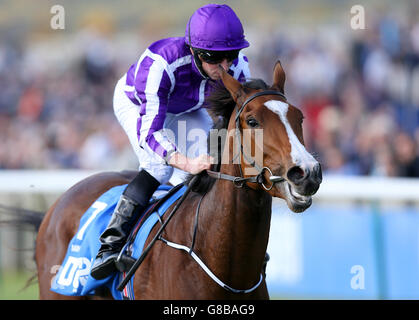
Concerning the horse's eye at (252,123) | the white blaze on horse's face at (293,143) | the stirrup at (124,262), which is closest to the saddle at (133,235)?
the stirrup at (124,262)

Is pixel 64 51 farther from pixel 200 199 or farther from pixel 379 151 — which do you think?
pixel 200 199

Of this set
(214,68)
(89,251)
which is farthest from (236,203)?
(89,251)

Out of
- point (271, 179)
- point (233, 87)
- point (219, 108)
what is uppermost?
point (233, 87)

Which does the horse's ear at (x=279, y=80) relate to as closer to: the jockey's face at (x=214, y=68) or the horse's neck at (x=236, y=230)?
the jockey's face at (x=214, y=68)

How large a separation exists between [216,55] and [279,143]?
735 millimetres

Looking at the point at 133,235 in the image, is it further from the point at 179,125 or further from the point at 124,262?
the point at 179,125

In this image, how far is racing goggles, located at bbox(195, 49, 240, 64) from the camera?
3.43 metres

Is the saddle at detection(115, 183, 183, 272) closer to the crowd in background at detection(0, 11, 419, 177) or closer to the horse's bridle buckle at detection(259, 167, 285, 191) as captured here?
the horse's bridle buckle at detection(259, 167, 285, 191)

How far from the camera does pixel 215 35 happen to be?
337 cm

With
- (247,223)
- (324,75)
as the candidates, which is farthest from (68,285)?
(324,75)

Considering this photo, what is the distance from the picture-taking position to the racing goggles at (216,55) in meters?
3.43

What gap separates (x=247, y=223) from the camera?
312 centimetres

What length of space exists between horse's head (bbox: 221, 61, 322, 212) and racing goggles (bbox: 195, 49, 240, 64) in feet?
0.76

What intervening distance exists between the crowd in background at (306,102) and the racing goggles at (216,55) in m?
3.88
